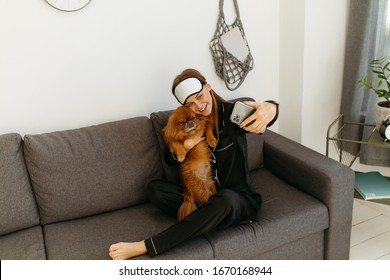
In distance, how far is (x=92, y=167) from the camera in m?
1.75

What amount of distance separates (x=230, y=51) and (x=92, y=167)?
1.07m

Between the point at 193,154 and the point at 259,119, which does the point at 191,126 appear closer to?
the point at 193,154

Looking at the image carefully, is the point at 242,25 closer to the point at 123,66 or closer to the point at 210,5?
the point at 210,5

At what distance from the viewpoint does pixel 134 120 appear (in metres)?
1.89

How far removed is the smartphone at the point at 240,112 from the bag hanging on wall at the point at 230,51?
680mm

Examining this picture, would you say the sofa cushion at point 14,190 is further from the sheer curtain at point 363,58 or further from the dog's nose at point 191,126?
the sheer curtain at point 363,58

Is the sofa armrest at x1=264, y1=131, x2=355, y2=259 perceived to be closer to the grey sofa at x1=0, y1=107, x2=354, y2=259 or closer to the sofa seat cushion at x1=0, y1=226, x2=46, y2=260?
the grey sofa at x1=0, y1=107, x2=354, y2=259

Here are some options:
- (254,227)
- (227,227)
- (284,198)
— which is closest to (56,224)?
(227,227)

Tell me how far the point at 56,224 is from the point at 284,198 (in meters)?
1.11

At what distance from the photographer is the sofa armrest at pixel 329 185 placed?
1.65 m

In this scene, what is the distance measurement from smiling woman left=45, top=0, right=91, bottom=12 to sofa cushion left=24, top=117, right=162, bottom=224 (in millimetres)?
596

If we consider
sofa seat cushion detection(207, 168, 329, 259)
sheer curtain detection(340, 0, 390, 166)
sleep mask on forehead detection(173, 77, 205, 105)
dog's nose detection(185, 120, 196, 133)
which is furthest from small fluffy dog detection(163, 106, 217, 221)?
sheer curtain detection(340, 0, 390, 166)

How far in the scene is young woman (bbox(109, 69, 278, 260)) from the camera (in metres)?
1.45

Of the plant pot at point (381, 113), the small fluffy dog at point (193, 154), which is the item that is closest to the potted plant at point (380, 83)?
the plant pot at point (381, 113)
